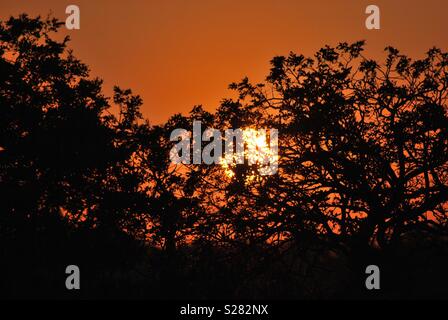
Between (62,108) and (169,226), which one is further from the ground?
(62,108)

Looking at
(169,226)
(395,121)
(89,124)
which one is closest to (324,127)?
(395,121)

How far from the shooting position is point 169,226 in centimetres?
2759

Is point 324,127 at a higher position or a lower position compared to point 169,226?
higher

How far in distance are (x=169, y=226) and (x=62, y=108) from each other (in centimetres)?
773

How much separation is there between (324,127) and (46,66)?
46.2 feet

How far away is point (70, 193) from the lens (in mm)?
30250

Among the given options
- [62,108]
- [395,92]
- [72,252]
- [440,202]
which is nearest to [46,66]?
[62,108]

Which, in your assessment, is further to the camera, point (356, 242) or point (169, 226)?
point (169, 226)

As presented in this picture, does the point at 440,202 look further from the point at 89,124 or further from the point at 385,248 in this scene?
the point at 89,124
